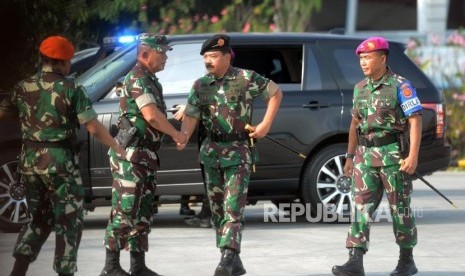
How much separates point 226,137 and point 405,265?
61.0 inches

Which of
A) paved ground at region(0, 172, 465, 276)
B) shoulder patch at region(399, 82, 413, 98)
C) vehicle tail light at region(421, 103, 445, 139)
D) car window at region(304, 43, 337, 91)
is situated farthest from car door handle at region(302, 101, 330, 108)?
shoulder patch at region(399, 82, 413, 98)

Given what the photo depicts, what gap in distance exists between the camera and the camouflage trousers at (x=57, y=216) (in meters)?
9.09

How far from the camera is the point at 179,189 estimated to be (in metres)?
12.8

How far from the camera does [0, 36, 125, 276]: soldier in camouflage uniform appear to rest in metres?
9.05

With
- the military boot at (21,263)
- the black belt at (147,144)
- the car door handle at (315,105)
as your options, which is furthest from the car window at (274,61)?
the military boot at (21,263)

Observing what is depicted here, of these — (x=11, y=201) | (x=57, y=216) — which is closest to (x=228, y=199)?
(x=57, y=216)

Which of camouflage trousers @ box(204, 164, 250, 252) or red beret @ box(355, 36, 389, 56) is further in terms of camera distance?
red beret @ box(355, 36, 389, 56)

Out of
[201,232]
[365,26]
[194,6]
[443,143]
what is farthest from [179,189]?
[365,26]

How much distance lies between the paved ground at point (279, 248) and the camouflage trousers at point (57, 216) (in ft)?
3.01

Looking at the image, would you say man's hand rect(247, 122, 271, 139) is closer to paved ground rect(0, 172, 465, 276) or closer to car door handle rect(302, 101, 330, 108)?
paved ground rect(0, 172, 465, 276)

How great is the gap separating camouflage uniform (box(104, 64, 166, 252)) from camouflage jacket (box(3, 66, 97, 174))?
68 centimetres

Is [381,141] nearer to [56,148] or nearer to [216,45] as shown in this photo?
[216,45]

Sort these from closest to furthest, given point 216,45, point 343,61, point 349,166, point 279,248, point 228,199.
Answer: point 228,199, point 216,45, point 349,166, point 279,248, point 343,61

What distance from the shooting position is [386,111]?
9.98 meters
